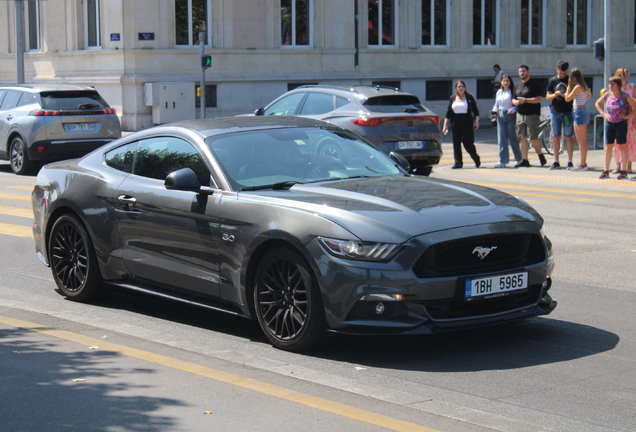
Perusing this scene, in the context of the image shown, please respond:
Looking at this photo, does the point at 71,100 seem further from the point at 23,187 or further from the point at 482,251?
the point at 482,251

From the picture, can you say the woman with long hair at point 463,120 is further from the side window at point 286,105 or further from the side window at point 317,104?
the side window at point 286,105

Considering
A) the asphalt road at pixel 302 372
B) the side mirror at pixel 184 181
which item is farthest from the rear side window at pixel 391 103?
the side mirror at pixel 184 181

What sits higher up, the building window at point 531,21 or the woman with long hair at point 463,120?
the building window at point 531,21

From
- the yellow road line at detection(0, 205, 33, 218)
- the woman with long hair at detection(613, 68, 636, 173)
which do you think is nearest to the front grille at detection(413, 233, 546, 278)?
the yellow road line at detection(0, 205, 33, 218)

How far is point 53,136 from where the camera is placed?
18422 millimetres

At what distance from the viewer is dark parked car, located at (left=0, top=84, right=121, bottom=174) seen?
1839 cm

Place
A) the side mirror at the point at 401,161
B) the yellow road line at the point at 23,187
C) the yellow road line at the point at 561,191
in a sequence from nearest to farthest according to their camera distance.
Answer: the side mirror at the point at 401,161, the yellow road line at the point at 561,191, the yellow road line at the point at 23,187

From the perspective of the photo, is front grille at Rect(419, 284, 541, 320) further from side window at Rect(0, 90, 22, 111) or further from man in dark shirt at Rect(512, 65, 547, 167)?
side window at Rect(0, 90, 22, 111)

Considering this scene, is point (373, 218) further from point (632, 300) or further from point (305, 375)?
point (632, 300)

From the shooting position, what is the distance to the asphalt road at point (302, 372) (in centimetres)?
464

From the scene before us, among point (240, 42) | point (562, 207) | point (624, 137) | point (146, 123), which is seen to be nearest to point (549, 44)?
point (240, 42)

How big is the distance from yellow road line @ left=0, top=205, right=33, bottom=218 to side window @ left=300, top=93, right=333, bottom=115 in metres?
5.53

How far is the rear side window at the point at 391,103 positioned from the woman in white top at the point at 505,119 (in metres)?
2.57

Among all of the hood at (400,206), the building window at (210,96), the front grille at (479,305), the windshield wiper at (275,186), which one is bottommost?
the front grille at (479,305)
